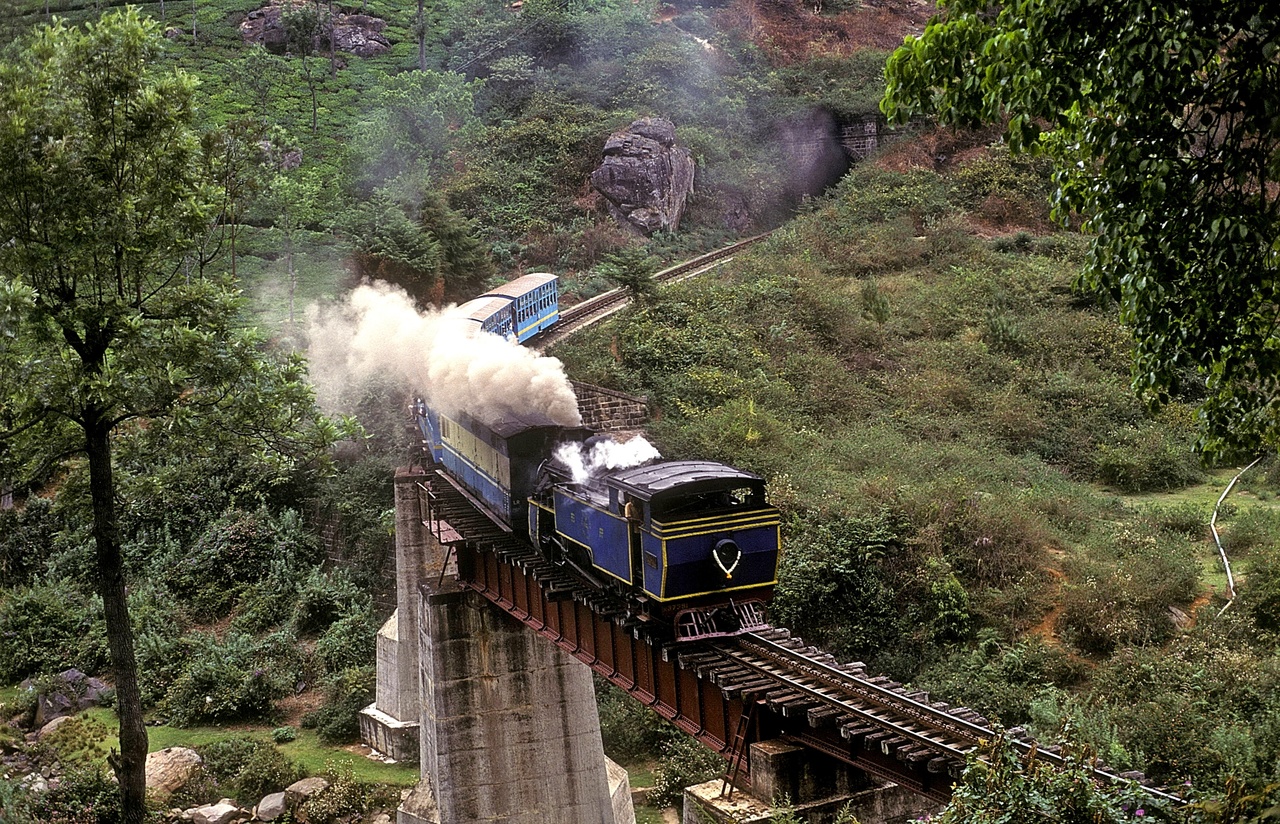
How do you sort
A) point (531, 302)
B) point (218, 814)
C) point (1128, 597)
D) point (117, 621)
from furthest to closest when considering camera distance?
point (531, 302) < point (218, 814) < point (1128, 597) < point (117, 621)

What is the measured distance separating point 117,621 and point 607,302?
92.0 ft

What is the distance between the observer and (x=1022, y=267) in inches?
1581

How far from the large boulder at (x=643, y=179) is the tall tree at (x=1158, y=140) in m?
40.0

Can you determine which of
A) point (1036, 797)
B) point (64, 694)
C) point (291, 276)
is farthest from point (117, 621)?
point (291, 276)

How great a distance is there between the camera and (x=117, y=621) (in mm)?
15070

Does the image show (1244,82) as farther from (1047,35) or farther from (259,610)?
(259,610)

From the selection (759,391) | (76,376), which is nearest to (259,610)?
(759,391)

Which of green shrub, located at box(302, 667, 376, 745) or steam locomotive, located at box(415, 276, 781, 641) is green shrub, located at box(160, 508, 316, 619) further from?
steam locomotive, located at box(415, 276, 781, 641)

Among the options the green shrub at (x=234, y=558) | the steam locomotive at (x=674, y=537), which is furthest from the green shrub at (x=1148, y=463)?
the green shrub at (x=234, y=558)

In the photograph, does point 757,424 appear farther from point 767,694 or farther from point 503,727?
point 767,694

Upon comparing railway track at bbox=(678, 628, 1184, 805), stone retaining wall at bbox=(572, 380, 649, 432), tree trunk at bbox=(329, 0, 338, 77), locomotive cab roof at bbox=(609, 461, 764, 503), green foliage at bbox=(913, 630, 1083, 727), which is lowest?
green foliage at bbox=(913, 630, 1083, 727)

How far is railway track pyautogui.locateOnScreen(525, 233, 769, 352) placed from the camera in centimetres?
3691

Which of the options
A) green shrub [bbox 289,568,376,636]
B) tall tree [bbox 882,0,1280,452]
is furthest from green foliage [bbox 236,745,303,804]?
tall tree [bbox 882,0,1280,452]

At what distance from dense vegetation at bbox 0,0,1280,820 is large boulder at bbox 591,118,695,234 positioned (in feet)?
3.62
